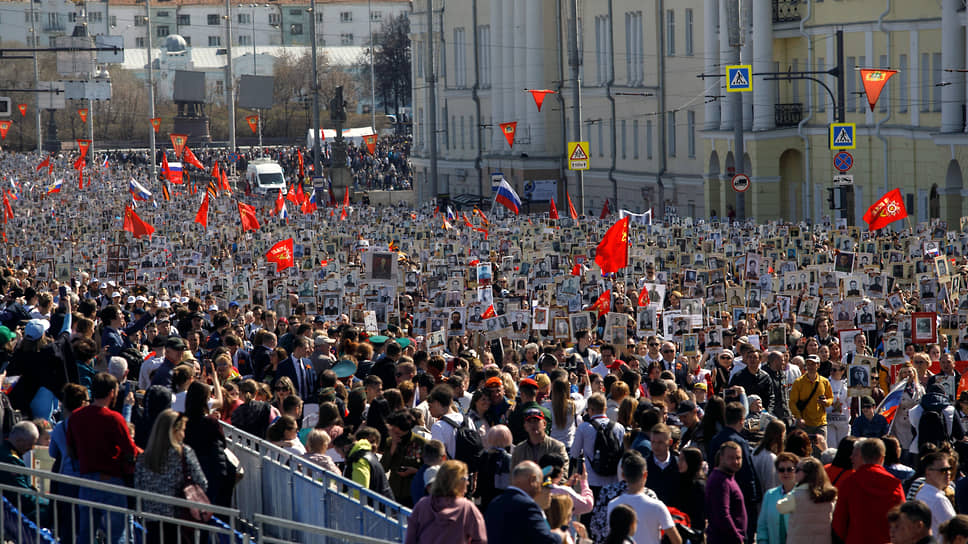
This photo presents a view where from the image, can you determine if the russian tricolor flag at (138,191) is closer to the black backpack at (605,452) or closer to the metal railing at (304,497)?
the metal railing at (304,497)

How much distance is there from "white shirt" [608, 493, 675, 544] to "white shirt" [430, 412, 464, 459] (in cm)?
190

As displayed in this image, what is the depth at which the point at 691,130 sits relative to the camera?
184 feet

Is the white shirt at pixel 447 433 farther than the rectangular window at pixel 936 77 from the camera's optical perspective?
No

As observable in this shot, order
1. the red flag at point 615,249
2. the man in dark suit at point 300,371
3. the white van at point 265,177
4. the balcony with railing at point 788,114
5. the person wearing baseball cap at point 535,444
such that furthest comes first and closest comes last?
the white van at point 265,177, the balcony with railing at point 788,114, the red flag at point 615,249, the man in dark suit at point 300,371, the person wearing baseball cap at point 535,444

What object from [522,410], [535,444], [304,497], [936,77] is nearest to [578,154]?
[936,77]

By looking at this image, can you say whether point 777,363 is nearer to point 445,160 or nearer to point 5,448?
point 5,448

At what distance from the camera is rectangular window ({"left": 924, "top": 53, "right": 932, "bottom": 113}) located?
44156mm

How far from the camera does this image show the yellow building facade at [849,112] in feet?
139

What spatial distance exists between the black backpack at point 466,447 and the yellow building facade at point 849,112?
30454 mm

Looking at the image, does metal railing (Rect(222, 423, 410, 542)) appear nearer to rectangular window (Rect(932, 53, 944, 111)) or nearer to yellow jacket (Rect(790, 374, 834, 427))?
yellow jacket (Rect(790, 374, 834, 427))

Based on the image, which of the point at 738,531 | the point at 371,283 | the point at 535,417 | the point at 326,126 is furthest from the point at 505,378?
the point at 326,126

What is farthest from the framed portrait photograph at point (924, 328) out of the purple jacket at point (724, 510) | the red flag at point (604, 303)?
the purple jacket at point (724, 510)

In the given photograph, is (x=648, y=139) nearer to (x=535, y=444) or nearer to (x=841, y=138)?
(x=841, y=138)

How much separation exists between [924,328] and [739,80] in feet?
74.4
